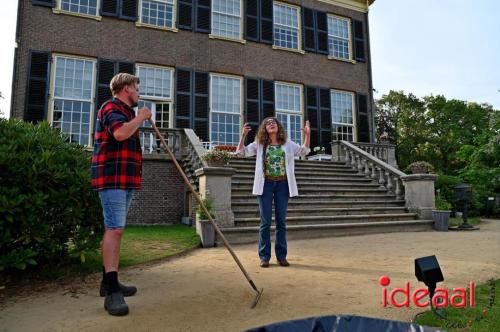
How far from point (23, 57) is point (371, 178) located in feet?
35.5

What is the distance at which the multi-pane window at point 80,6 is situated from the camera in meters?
11.3

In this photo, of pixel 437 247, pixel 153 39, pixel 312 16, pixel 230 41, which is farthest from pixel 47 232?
pixel 312 16

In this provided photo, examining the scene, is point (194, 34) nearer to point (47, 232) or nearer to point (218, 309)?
point (47, 232)

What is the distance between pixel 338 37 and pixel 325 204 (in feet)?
31.3

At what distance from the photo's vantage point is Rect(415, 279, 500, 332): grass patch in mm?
2254

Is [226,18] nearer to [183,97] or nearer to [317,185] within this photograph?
[183,97]

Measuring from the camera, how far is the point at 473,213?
43.7 ft

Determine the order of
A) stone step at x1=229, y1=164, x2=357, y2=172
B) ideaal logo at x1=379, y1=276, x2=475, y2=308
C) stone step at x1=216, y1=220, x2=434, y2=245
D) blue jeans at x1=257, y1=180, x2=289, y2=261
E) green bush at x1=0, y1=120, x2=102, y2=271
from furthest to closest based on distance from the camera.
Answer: stone step at x1=229, y1=164, x2=357, y2=172 → stone step at x1=216, y1=220, x2=434, y2=245 → blue jeans at x1=257, y1=180, x2=289, y2=261 → green bush at x1=0, y1=120, x2=102, y2=271 → ideaal logo at x1=379, y1=276, x2=475, y2=308

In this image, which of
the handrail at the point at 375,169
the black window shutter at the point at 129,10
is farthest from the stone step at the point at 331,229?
the black window shutter at the point at 129,10

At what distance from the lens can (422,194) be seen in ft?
28.8

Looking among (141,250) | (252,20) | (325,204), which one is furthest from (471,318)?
(252,20)

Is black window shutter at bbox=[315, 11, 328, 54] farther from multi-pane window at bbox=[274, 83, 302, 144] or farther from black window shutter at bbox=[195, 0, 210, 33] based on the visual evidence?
black window shutter at bbox=[195, 0, 210, 33]

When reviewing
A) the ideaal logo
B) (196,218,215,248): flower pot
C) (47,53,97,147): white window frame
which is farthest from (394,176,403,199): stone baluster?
(47,53,97,147): white window frame

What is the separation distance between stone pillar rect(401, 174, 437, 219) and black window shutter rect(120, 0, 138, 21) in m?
9.88
